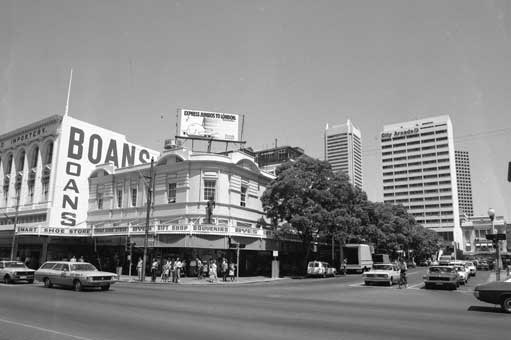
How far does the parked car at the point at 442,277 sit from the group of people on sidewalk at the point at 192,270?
14814 mm

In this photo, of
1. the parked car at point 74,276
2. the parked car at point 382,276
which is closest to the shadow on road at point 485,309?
the parked car at point 382,276

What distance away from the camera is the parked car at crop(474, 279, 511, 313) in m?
14.8

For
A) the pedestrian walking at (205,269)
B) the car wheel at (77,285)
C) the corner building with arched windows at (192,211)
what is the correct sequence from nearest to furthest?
the car wheel at (77,285) → the pedestrian walking at (205,269) → the corner building with arched windows at (192,211)

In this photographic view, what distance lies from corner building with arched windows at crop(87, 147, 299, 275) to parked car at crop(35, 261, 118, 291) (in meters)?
13.7

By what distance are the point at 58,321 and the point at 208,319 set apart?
3.99 m

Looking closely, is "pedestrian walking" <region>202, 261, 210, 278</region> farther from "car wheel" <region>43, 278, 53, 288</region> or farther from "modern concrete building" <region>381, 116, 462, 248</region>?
"modern concrete building" <region>381, 116, 462, 248</region>

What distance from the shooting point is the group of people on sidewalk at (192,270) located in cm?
3198

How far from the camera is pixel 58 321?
424 inches

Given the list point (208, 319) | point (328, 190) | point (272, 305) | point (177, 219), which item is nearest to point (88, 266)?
point (272, 305)

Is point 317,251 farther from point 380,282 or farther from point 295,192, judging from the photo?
point 380,282

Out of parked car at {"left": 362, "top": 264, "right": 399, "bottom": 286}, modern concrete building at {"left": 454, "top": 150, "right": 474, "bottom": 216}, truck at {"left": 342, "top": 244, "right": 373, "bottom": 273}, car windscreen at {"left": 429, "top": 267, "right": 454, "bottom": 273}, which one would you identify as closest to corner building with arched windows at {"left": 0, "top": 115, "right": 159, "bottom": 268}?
truck at {"left": 342, "top": 244, "right": 373, "bottom": 273}

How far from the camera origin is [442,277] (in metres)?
26.6

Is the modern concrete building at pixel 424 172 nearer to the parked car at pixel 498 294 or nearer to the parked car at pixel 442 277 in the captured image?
the parked car at pixel 442 277

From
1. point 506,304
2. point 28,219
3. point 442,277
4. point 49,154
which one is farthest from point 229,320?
point 28,219
